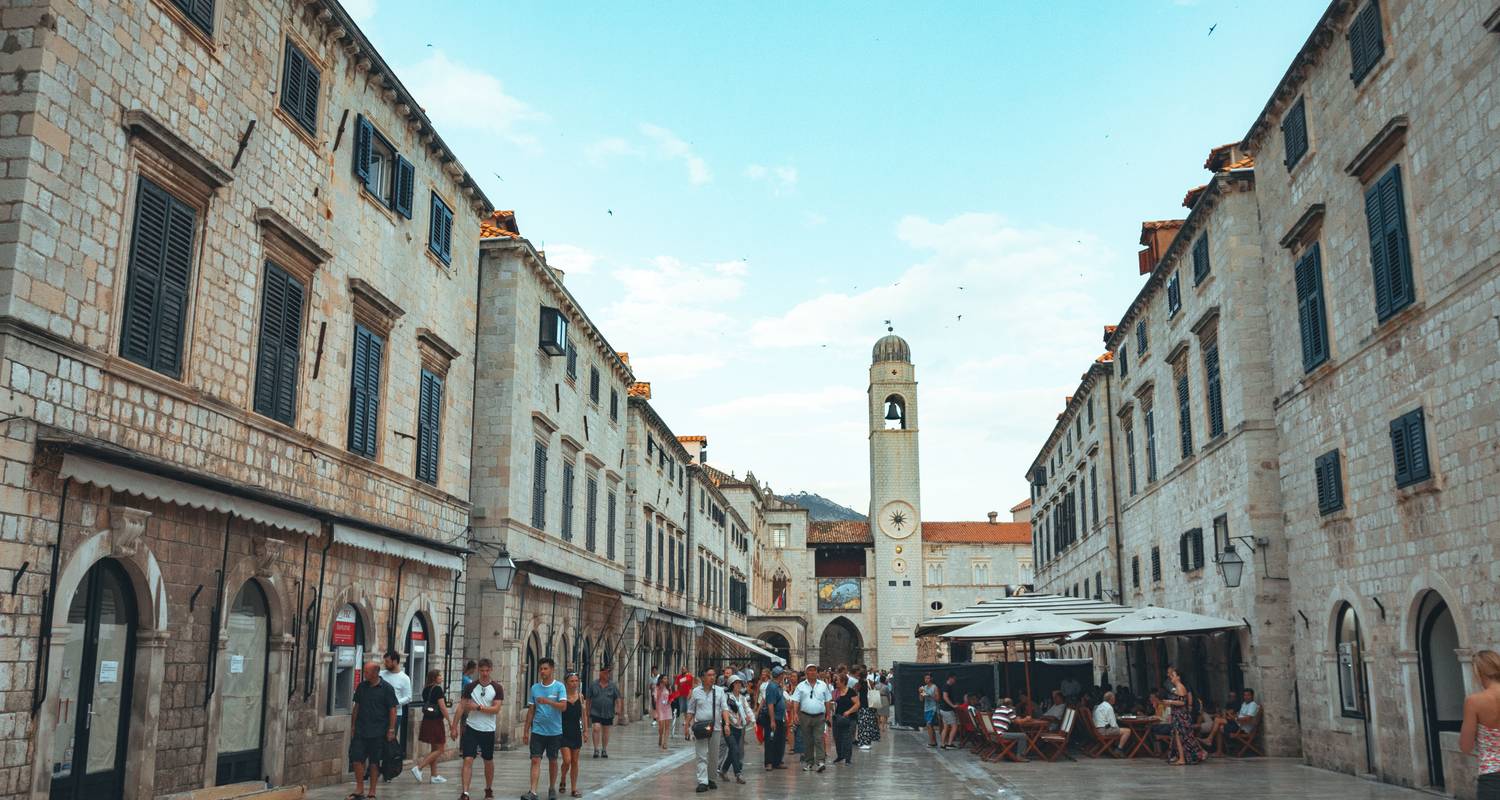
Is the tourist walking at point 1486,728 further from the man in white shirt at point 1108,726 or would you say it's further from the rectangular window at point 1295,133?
the man in white shirt at point 1108,726

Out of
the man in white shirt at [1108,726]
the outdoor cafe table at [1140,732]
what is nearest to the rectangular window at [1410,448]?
the outdoor cafe table at [1140,732]

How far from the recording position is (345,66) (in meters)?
15.9

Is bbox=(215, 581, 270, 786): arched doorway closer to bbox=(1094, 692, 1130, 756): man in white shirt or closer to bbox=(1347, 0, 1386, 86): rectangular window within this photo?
bbox=(1094, 692, 1130, 756): man in white shirt

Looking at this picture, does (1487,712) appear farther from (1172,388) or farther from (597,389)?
(597,389)

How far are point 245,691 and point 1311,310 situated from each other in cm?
1520

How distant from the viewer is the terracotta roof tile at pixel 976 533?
250ft

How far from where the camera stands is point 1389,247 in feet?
48.2

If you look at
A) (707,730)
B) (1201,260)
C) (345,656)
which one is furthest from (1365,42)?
(345,656)

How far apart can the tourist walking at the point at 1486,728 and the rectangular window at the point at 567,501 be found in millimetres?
20028

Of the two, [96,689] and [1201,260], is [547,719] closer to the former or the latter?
[96,689]

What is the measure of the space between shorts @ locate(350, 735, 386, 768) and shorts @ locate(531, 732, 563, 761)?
5.50 feet

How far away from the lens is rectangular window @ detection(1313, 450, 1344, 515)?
16.4 metres

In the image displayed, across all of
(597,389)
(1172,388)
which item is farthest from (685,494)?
(1172,388)

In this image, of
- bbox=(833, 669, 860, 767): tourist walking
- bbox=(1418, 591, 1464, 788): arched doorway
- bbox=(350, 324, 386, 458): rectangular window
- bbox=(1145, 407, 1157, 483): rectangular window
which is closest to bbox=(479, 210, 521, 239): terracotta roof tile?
bbox=(350, 324, 386, 458): rectangular window
